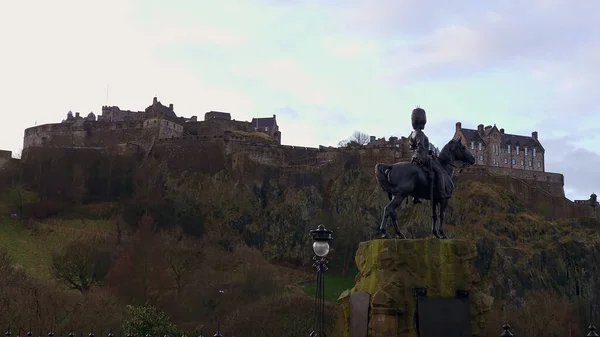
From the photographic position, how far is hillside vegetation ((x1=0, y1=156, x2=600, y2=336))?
45.2 metres

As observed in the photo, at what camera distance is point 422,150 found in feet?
47.7

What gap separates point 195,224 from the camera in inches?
2810

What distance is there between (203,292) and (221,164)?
113ft

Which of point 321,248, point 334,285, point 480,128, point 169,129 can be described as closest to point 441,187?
point 321,248

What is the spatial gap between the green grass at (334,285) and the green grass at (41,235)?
22937mm

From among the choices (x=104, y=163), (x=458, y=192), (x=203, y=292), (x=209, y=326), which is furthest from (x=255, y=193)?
(x=209, y=326)

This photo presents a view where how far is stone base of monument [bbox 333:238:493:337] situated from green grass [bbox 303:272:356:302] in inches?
1661

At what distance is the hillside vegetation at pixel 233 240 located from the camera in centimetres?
4516

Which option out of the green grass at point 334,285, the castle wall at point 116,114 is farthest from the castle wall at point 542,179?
the castle wall at point 116,114

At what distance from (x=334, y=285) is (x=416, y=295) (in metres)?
50.7

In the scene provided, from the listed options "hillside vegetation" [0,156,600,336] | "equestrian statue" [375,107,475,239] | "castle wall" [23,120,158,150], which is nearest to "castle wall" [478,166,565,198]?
"hillside vegetation" [0,156,600,336]

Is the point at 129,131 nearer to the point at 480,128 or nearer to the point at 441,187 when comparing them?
the point at 480,128

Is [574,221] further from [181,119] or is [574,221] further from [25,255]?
[25,255]

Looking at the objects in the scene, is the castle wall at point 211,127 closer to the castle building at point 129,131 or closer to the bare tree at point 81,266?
the castle building at point 129,131
